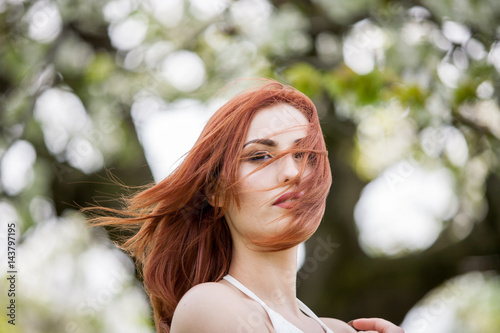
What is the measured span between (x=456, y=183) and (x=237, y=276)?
313cm

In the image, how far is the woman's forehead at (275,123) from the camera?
1.86 m

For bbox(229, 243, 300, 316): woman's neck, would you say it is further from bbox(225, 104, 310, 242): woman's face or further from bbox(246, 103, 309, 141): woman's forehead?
bbox(246, 103, 309, 141): woman's forehead

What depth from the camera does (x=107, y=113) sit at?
14.0 ft

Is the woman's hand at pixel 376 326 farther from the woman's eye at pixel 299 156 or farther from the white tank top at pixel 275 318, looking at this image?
the woman's eye at pixel 299 156

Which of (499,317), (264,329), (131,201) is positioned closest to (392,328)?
(264,329)

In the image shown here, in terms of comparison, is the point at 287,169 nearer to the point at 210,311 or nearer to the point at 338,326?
the point at 210,311

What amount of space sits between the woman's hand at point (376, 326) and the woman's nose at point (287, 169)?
0.53 m

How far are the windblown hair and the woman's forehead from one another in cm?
1

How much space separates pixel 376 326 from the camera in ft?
6.53

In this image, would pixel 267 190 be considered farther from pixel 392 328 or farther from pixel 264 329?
pixel 392 328

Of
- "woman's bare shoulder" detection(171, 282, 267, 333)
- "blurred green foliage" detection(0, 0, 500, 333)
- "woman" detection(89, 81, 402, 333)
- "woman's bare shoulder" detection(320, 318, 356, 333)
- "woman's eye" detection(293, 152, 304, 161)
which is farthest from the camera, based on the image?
"blurred green foliage" detection(0, 0, 500, 333)

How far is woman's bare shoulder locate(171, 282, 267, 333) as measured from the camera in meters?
1.64

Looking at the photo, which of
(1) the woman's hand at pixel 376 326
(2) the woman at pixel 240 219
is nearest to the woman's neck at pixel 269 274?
(2) the woman at pixel 240 219

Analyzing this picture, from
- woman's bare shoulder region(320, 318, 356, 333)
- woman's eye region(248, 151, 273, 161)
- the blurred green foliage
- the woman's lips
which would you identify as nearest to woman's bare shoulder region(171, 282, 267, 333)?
the woman's lips
